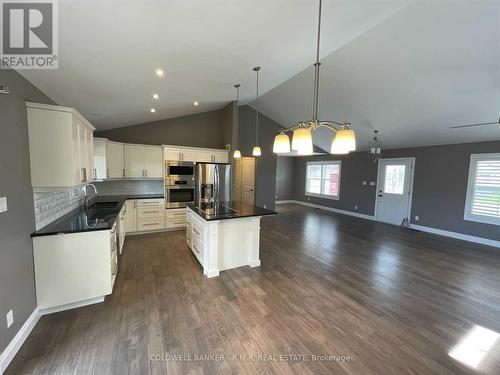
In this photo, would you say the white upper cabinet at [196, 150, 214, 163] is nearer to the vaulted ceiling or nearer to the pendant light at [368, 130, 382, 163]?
the vaulted ceiling

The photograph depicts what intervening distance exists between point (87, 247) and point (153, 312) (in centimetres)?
103

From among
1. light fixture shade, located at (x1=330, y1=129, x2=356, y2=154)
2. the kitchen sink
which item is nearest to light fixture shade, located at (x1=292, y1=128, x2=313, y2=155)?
light fixture shade, located at (x1=330, y1=129, x2=356, y2=154)

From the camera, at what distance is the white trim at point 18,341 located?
159 centimetres

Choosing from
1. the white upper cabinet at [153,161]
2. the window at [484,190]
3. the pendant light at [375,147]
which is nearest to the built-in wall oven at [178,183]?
the white upper cabinet at [153,161]

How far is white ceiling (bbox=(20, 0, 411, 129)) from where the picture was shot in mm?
1603

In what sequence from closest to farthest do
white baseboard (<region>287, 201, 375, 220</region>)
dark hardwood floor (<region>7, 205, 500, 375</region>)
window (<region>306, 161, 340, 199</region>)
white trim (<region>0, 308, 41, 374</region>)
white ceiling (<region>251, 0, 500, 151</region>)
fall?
white trim (<region>0, 308, 41, 374</region>), dark hardwood floor (<region>7, 205, 500, 375</region>), white ceiling (<region>251, 0, 500, 151</region>), white baseboard (<region>287, 201, 375, 220</region>), window (<region>306, 161, 340, 199</region>)

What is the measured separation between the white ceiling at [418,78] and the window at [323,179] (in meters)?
2.62

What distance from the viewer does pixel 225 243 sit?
3270mm

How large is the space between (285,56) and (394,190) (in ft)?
18.8

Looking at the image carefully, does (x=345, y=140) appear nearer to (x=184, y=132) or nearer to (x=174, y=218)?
(x=174, y=218)

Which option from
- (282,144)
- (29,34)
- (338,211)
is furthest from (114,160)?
(338,211)

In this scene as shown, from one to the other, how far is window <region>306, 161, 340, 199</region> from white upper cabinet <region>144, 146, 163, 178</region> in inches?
259

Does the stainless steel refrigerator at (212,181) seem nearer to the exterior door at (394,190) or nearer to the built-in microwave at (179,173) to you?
the built-in microwave at (179,173)

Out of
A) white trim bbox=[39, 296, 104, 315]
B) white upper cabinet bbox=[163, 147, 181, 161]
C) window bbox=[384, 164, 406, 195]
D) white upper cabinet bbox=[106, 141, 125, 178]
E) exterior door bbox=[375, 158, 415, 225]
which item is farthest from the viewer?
window bbox=[384, 164, 406, 195]
